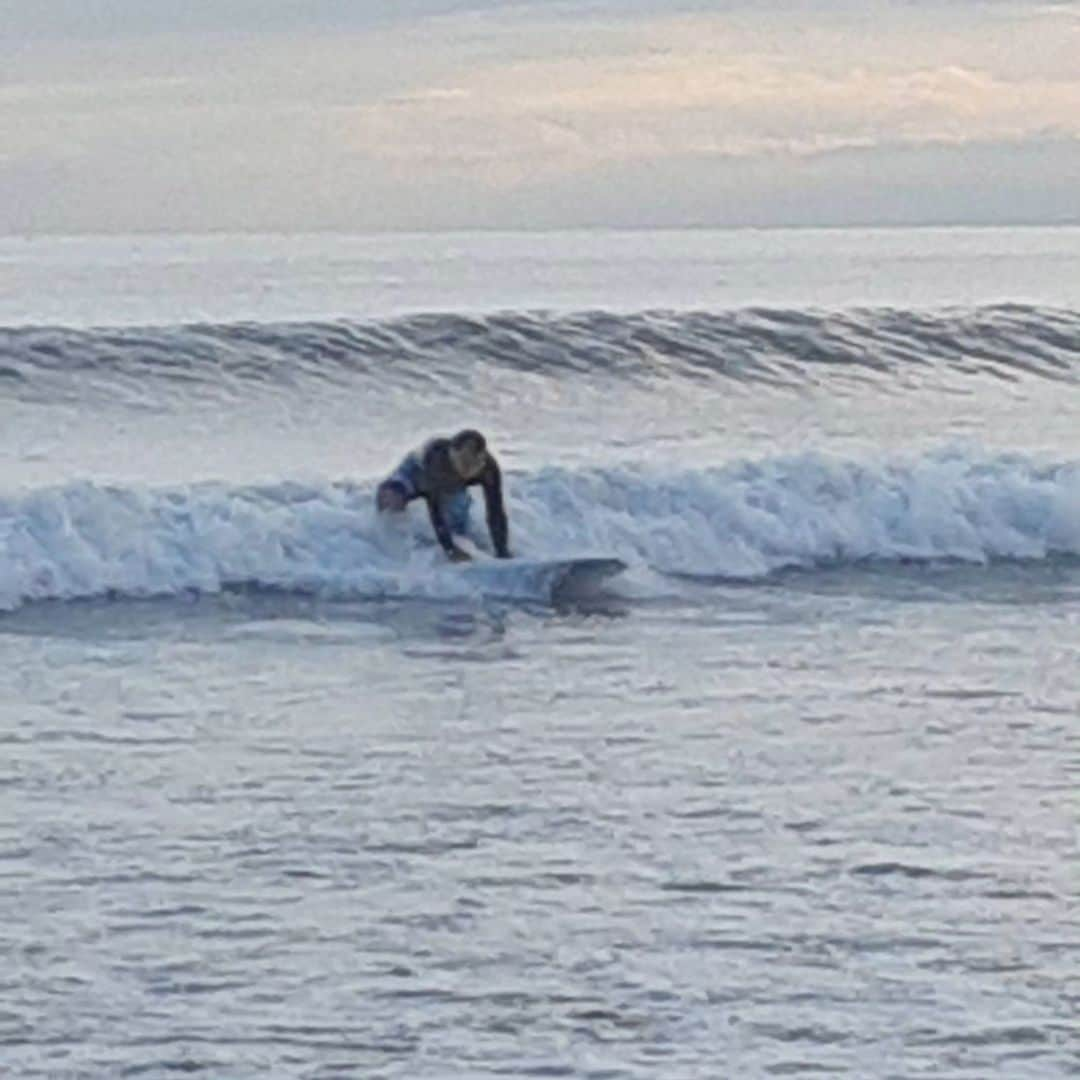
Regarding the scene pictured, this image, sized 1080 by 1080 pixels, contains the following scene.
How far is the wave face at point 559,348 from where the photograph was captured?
24484 mm

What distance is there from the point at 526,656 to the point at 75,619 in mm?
2862

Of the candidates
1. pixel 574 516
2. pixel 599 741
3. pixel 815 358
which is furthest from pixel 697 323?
pixel 599 741

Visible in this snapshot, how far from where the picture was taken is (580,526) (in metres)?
18.2

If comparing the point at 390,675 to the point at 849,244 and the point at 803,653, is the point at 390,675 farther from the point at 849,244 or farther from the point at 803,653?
the point at 849,244

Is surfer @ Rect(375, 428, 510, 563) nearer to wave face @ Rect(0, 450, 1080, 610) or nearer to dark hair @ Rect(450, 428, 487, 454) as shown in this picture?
dark hair @ Rect(450, 428, 487, 454)

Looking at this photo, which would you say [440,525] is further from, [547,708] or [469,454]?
[547,708]

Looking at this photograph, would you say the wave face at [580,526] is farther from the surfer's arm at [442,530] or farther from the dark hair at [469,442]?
the dark hair at [469,442]

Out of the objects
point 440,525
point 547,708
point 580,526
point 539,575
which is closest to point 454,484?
point 440,525

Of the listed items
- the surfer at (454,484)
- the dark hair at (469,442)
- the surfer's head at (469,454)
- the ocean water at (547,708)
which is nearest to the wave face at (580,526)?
the ocean water at (547,708)

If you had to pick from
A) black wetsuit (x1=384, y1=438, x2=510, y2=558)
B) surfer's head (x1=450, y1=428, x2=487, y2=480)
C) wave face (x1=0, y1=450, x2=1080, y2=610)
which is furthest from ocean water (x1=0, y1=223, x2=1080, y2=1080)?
surfer's head (x1=450, y1=428, x2=487, y2=480)

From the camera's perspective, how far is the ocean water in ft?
24.7

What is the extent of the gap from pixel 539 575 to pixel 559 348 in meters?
10.8

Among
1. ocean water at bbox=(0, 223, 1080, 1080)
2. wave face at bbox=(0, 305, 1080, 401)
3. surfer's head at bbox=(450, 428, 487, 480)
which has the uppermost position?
wave face at bbox=(0, 305, 1080, 401)

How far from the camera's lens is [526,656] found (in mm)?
13586
